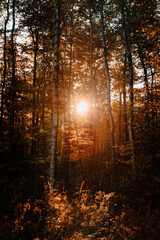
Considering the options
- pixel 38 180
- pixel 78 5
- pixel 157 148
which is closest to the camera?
pixel 157 148

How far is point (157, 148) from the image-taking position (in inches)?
213

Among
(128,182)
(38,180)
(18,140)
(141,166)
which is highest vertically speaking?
(18,140)

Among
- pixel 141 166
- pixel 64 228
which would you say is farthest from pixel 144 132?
pixel 64 228

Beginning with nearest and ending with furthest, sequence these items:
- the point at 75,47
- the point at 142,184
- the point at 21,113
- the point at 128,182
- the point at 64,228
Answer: the point at 64,228, the point at 142,184, the point at 128,182, the point at 21,113, the point at 75,47

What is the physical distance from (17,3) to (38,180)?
12942 millimetres

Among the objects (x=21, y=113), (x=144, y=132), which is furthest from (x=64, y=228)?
(x=21, y=113)

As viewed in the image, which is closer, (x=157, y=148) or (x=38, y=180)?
(x=157, y=148)

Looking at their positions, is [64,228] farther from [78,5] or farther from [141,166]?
[78,5]

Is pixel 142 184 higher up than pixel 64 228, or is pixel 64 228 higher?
pixel 142 184

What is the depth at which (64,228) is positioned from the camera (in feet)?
12.7

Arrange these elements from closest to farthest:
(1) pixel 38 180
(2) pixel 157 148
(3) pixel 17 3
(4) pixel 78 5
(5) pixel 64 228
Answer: (5) pixel 64 228 → (2) pixel 157 148 → (3) pixel 17 3 → (1) pixel 38 180 → (4) pixel 78 5

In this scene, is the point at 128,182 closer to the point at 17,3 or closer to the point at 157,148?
the point at 157,148

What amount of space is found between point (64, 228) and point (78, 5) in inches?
607

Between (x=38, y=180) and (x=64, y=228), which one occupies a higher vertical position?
Result: (x=64, y=228)
